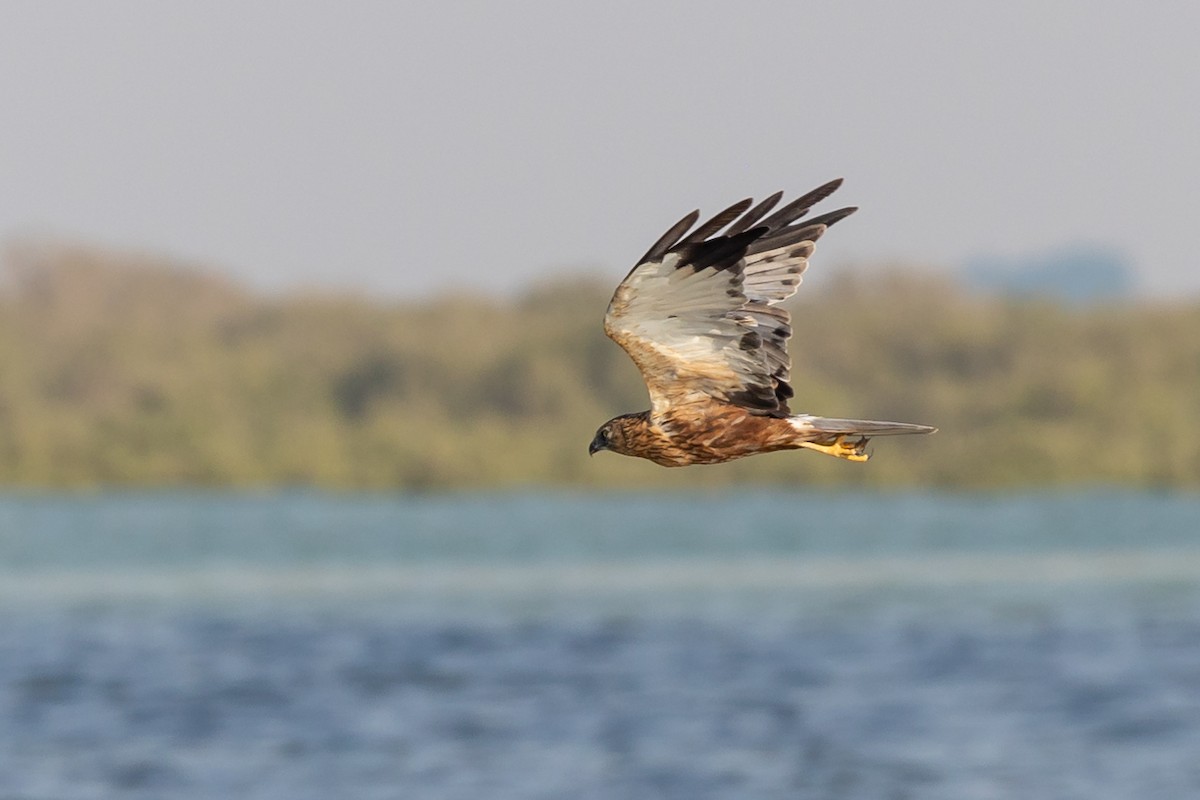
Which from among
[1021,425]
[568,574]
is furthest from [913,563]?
[1021,425]

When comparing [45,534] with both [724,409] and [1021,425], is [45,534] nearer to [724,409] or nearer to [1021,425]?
[1021,425]

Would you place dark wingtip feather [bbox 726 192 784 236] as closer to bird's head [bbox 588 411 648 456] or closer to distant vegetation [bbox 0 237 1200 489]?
bird's head [bbox 588 411 648 456]

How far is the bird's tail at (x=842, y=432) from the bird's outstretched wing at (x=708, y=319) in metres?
0.18

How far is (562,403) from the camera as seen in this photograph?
52125 millimetres

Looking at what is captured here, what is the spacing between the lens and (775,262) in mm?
9859

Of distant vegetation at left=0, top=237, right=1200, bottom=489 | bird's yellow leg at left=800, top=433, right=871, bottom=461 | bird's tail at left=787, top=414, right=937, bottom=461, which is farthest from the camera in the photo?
distant vegetation at left=0, top=237, right=1200, bottom=489

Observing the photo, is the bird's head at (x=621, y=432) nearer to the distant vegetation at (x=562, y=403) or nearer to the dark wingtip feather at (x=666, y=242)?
the dark wingtip feather at (x=666, y=242)

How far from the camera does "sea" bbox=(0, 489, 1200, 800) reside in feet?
77.9

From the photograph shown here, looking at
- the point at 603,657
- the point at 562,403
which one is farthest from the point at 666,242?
the point at 562,403

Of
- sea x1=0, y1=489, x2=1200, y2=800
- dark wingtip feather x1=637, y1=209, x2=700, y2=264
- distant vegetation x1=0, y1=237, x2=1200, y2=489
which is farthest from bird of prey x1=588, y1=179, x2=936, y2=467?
distant vegetation x1=0, y1=237, x2=1200, y2=489

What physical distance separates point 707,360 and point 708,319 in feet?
0.71

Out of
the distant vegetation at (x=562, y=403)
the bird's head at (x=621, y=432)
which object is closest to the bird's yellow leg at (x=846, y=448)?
Result: the bird's head at (x=621, y=432)

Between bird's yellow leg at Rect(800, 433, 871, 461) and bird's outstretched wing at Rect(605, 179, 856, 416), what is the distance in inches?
10.1

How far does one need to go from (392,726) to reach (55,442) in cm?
2952
